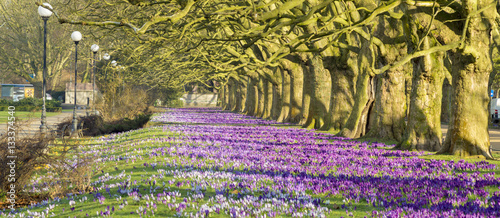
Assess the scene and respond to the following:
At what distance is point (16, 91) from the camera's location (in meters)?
71.9

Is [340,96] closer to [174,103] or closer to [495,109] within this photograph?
[495,109]

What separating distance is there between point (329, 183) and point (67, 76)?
118747 mm

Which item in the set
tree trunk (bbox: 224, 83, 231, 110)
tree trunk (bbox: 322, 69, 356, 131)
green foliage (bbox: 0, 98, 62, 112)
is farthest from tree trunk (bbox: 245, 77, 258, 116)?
tree trunk (bbox: 224, 83, 231, 110)

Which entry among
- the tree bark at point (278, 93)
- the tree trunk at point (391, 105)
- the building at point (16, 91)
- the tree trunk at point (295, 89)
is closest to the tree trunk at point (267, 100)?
the tree bark at point (278, 93)

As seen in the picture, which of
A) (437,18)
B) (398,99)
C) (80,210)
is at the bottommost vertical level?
(80,210)

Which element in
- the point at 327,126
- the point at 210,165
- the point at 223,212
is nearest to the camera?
the point at 223,212

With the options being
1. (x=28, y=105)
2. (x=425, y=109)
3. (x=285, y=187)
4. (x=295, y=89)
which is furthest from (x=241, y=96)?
(x=285, y=187)

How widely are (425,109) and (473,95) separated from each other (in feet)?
6.37

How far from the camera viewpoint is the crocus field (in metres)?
5.84

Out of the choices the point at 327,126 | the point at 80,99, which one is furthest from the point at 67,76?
the point at 327,126

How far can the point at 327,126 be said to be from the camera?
21.9 metres

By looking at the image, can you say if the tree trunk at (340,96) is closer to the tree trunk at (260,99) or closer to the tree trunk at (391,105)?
the tree trunk at (391,105)

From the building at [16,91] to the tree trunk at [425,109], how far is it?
6772cm

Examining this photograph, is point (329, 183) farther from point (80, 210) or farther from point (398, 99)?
point (398, 99)
